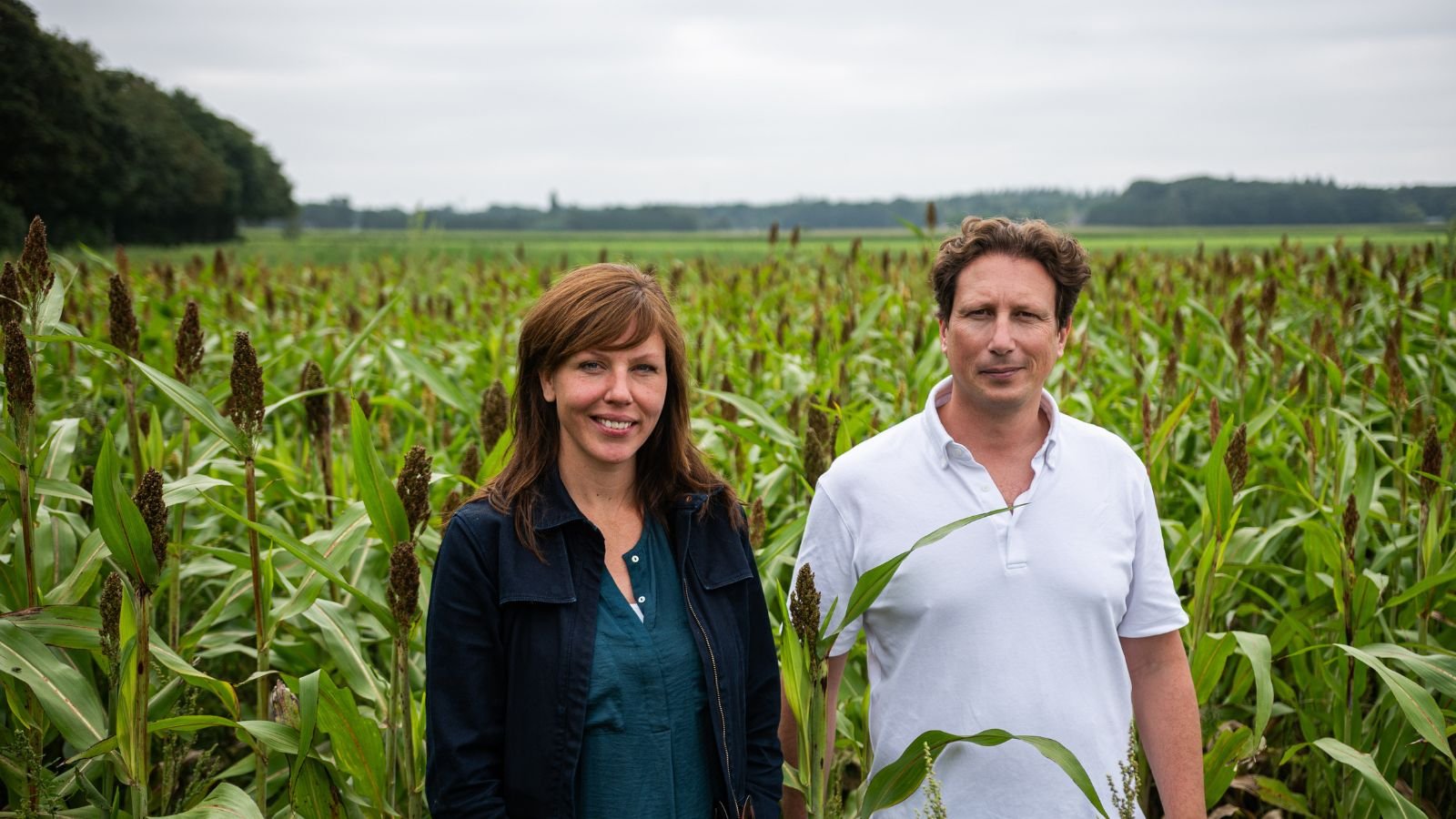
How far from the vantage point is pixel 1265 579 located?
3.29 meters

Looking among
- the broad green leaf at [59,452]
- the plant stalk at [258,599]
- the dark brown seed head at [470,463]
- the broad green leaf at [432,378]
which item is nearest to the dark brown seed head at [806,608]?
the plant stalk at [258,599]

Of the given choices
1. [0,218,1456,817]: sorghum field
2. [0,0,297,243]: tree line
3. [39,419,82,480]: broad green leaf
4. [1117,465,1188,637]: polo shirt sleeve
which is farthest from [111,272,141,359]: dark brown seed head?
[1117,465,1188,637]: polo shirt sleeve

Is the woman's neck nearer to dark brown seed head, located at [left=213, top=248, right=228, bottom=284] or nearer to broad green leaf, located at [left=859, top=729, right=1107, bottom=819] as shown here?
broad green leaf, located at [left=859, top=729, right=1107, bottom=819]

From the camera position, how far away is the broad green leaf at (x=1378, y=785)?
1.97 m

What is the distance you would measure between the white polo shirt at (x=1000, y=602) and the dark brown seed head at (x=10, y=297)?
1632 millimetres

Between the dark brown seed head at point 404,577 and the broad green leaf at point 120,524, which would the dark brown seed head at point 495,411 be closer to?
the dark brown seed head at point 404,577

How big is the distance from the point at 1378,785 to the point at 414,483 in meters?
2.02

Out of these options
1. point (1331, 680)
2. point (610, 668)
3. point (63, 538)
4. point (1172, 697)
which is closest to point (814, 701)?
point (610, 668)

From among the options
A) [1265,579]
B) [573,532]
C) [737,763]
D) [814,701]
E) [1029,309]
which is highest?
[1029,309]

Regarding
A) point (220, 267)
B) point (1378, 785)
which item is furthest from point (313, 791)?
point (220, 267)

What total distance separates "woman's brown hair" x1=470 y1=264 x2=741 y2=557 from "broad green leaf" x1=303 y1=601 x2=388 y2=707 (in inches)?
31.1

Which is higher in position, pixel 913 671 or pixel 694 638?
pixel 694 638

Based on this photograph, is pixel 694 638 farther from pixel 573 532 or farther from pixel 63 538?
pixel 63 538

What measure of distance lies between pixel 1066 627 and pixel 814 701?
549 mm
